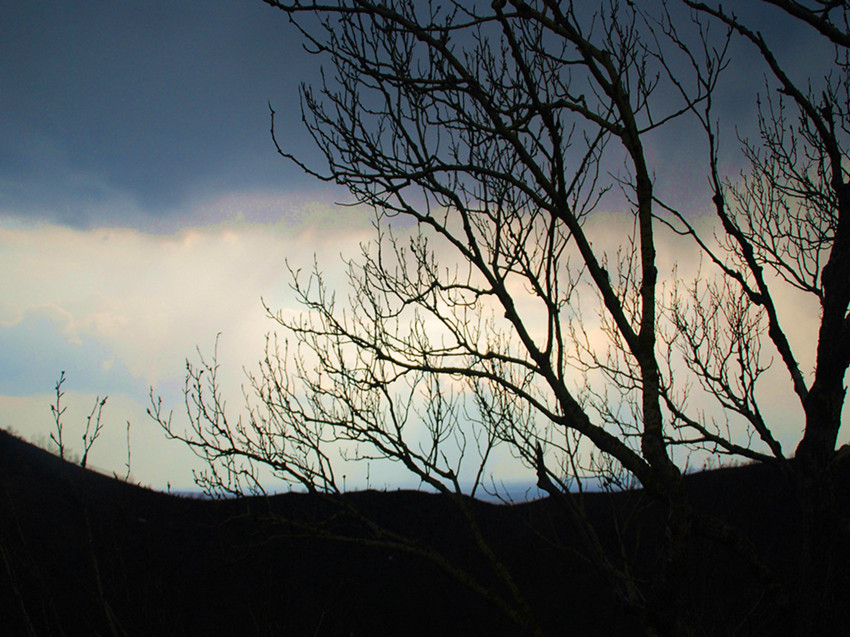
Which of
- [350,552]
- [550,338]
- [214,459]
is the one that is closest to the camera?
[550,338]

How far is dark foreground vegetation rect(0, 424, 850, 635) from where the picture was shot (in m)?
12.9

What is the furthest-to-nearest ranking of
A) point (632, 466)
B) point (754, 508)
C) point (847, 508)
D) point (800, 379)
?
1. point (754, 508)
2. point (847, 508)
3. point (800, 379)
4. point (632, 466)

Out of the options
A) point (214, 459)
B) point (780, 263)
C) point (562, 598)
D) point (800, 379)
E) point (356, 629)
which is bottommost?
point (356, 629)

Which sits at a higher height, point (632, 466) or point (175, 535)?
point (632, 466)

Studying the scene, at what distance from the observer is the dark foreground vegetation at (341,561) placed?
12.9 m

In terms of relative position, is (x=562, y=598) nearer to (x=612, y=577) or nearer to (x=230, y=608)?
(x=230, y=608)

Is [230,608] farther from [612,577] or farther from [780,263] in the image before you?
[780,263]

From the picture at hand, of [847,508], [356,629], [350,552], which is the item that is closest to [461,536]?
[350,552]

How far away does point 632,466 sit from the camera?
3.34 metres

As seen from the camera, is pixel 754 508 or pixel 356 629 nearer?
pixel 356 629

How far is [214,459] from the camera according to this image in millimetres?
7555

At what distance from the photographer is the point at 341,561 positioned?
16.3 m

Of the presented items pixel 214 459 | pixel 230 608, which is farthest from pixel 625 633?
pixel 214 459

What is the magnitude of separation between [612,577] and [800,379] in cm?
236
